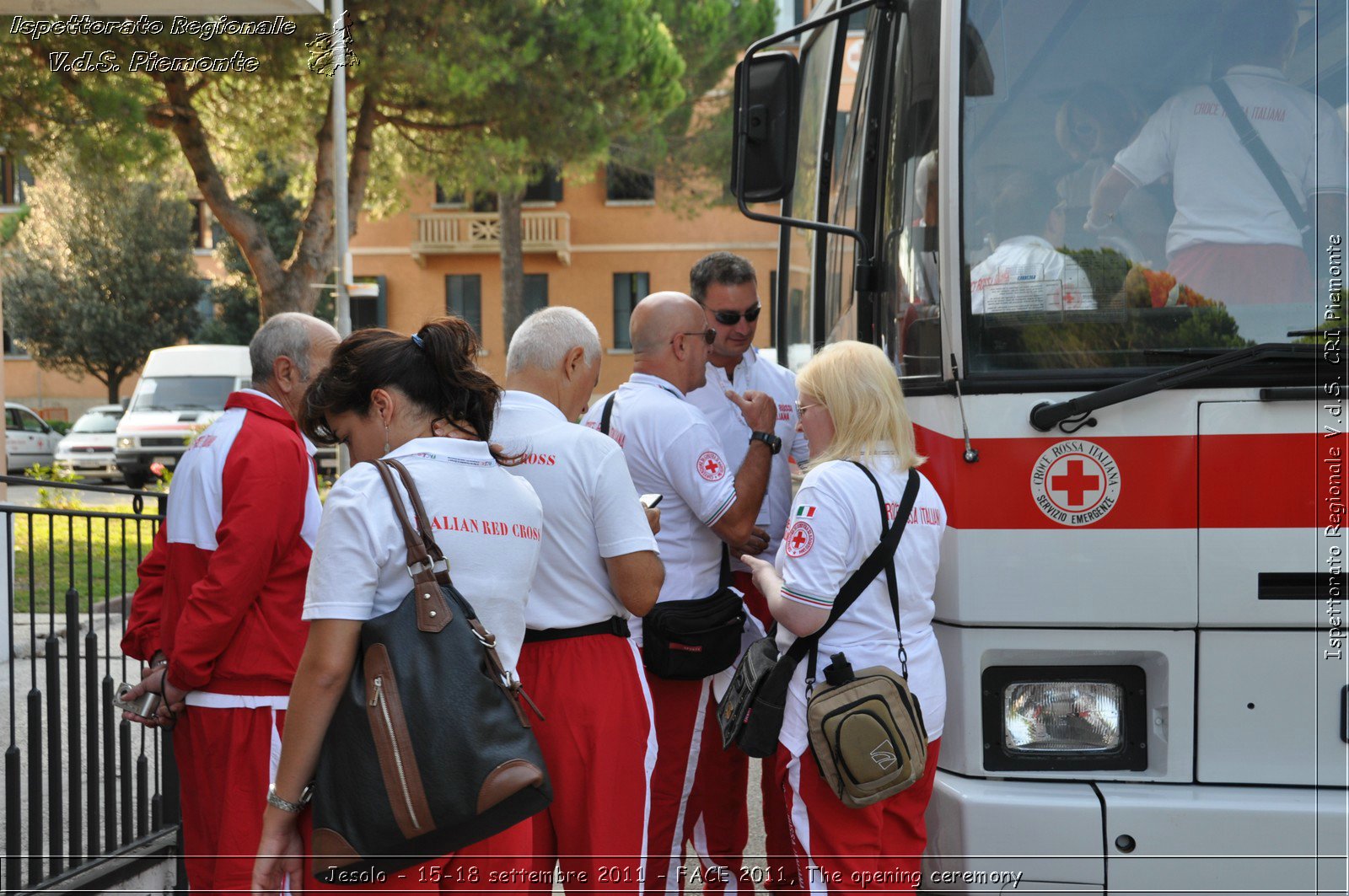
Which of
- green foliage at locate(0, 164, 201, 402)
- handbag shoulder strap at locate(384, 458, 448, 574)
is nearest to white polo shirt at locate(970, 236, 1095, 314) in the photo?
handbag shoulder strap at locate(384, 458, 448, 574)

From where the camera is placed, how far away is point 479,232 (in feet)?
113

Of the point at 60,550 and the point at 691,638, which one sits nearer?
the point at 691,638

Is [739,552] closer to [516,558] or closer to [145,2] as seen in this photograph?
[516,558]

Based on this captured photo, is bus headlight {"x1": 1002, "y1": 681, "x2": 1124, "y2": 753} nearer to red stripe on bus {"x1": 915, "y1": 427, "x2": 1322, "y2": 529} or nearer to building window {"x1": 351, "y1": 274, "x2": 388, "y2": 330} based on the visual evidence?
red stripe on bus {"x1": 915, "y1": 427, "x2": 1322, "y2": 529}

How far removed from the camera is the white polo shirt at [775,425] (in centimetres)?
428

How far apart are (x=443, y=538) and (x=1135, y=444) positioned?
1785 mm

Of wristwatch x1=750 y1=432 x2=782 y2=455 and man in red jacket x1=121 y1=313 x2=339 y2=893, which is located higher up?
wristwatch x1=750 y1=432 x2=782 y2=455

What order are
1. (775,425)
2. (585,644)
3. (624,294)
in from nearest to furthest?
(585,644) → (775,425) → (624,294)

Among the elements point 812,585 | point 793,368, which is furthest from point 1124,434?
point 793,368

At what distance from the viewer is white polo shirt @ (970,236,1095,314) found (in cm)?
322

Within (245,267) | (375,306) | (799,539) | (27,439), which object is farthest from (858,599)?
(375,306)

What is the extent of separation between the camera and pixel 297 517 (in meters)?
3.31

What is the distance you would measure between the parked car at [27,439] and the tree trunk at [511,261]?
1098cm

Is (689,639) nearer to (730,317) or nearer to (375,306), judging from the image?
(730,317)
